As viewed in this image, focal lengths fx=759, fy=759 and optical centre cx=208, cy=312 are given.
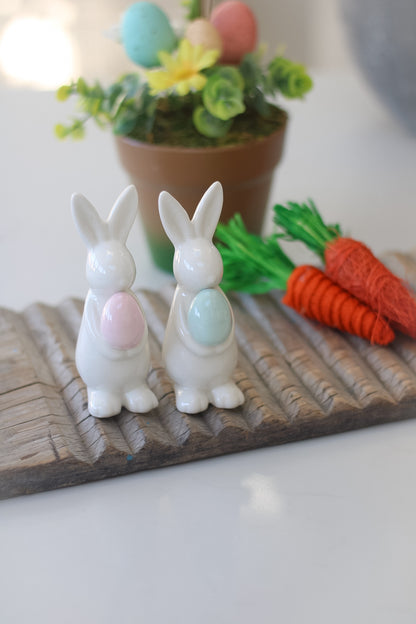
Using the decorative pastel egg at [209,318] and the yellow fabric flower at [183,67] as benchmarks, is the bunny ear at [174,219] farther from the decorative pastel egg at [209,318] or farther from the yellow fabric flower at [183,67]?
the yellow fabric flower at [183,67]

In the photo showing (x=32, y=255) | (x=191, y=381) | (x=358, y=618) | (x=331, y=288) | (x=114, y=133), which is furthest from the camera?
(x=32, y=255)

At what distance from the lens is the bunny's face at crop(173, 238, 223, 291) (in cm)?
56

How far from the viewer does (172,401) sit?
62cm

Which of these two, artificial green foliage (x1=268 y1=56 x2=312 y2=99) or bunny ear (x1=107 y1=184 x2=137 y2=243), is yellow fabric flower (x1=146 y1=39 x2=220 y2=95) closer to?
artificial green foliage (x1=268 y1=56 x2=312 y2=99)

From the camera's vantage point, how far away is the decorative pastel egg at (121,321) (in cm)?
55

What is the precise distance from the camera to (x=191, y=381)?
1.94 ft

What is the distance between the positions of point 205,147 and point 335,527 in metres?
0.42

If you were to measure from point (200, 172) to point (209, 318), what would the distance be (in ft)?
0.91

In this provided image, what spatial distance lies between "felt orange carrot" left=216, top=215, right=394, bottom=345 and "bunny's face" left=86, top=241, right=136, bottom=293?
21 cm

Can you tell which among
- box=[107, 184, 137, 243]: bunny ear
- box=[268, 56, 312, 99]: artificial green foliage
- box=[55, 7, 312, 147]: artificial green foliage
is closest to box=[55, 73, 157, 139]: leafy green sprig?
box=[55, 7, 312, 147]: artificial green foliage

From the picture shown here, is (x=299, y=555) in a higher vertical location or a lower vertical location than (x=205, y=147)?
lower

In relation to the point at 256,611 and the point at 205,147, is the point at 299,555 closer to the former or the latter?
the point at 256,611

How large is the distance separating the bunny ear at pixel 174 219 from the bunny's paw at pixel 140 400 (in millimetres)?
120

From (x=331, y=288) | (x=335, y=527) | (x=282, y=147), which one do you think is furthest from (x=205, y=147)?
(x=335, y=527)
